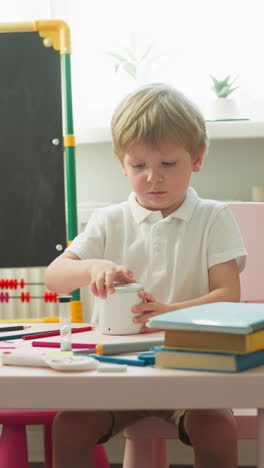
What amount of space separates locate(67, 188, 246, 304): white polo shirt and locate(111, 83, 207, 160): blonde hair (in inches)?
4.6

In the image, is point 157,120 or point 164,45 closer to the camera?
point 157,120

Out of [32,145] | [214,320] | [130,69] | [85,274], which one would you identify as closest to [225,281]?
[85,274]

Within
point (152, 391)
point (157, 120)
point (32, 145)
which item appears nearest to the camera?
point (152, 391)

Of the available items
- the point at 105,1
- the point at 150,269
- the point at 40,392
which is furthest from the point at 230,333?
the point at 105,1

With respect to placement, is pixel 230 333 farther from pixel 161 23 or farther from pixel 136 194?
pixel 161 23

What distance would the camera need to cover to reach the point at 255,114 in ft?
7.82

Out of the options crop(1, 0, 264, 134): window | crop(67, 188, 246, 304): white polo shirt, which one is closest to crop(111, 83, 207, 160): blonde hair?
crop(67, 188, 246, 304): white polo shirt

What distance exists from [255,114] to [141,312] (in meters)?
1.52

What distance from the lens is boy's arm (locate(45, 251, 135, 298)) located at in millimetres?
1020

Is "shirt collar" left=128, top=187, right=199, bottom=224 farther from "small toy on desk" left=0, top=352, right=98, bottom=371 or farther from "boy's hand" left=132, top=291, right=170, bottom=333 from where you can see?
"small toy on desk" left=0, top=352, right=98, bottom=371

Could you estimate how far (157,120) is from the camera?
1228 millimetres

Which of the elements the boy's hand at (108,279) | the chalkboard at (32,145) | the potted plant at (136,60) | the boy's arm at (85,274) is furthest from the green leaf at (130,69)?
the boy's hand at (108,279)

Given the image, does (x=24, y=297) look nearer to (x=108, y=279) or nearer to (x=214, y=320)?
(x=108, y=279)

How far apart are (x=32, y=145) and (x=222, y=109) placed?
2.23 ft
